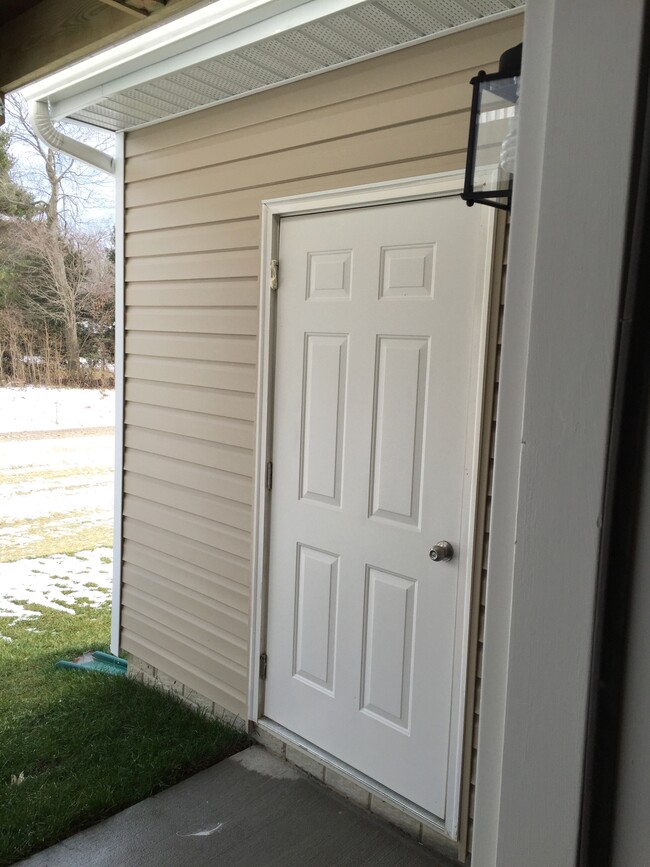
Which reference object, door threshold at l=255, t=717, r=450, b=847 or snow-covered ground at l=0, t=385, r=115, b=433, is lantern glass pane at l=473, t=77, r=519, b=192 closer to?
door threshold at l=255, t=717, r=450, b=847

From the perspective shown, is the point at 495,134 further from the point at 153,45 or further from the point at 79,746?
the point at 79,746

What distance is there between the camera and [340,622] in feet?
9.35

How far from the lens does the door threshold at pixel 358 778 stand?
2531 mm

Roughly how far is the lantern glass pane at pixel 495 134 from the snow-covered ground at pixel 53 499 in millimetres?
4282

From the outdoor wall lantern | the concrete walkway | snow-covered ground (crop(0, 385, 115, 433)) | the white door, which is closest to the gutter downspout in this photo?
the white door

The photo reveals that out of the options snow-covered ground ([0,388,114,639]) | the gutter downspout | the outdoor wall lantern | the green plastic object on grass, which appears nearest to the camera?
the outdoor wall lantern

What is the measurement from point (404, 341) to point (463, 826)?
5.50ft

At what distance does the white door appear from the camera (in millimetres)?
2449

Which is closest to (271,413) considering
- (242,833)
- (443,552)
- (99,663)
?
(443,552)

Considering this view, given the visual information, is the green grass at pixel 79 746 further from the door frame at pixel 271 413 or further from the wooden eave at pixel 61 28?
the wooden eave at pixel 61 28

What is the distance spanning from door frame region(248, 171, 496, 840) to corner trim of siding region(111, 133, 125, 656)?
1.07 m

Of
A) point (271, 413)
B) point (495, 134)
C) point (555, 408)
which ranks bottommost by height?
point (271, 413)

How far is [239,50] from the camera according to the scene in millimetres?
2523

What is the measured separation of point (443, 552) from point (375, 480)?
40 cm
